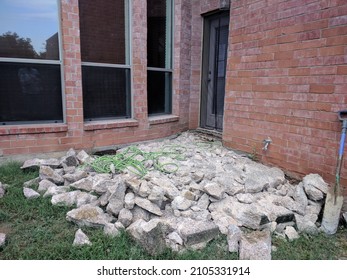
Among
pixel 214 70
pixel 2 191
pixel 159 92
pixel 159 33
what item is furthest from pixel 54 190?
pixel 214 70

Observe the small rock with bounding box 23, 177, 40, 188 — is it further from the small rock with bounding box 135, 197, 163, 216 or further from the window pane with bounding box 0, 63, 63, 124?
the small rock with bounding box 135, 197, 163, 216

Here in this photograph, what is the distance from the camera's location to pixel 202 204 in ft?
8.87

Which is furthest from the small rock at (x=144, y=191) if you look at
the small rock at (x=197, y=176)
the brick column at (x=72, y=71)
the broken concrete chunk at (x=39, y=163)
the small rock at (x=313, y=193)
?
the brick column at (x=72, y=71)

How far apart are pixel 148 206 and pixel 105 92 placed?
7.91 ft

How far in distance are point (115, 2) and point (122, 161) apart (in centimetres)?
253

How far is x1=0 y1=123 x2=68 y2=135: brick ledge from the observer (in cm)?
359

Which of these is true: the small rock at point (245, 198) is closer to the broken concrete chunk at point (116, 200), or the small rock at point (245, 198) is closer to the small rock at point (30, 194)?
the broken concrete chunk at point (116, 200)

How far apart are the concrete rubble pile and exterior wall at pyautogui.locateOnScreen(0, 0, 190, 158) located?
0.45m

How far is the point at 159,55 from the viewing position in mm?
4926

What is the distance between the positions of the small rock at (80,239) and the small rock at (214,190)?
4.03ft

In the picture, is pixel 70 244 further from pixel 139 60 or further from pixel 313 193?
pixel 139 60

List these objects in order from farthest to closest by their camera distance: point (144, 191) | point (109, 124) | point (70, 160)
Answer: point (109, 124) → point (70, 160) → point (144, 191)

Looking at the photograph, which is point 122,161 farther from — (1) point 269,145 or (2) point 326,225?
(2) point 326,225

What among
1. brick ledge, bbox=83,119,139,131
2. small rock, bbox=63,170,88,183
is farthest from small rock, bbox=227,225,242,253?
brick ledge, bbox=83,119,139,131
